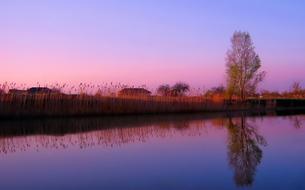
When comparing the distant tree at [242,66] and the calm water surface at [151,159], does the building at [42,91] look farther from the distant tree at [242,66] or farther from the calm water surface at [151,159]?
the distant tree at [242,66]

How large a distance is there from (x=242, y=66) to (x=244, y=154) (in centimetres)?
3330

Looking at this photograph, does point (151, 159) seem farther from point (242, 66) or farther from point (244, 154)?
point (242, 66)

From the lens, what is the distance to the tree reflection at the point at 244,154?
8.31 meters

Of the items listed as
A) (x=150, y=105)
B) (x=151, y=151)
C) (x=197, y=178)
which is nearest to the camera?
(x=197, y=178)

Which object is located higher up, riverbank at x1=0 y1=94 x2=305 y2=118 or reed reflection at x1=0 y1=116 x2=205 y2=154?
riverbank at x1=0 y1=94 x2=305 y2=118

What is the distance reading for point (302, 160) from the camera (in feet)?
32.9

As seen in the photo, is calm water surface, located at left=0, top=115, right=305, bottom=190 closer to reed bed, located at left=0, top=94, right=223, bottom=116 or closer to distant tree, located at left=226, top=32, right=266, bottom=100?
reed bed, located at left=0, top=94, right=223, bottom=116

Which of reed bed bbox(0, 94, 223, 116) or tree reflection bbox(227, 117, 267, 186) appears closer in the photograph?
tree reflection bbox(227, 117, 267, 186)

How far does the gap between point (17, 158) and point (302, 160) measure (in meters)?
6.69

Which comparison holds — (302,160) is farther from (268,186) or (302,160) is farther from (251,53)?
(251,53)

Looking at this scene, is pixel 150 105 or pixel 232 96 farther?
pixel 232 96

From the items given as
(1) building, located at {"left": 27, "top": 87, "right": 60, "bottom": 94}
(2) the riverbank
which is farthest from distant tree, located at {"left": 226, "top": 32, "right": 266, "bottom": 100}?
(1) building, located at {"left": 27, "top": 87, "right": 60, "bottom": 94}

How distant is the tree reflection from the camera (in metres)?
8.31

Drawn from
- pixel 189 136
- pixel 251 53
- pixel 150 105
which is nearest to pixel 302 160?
pixel 189 136
